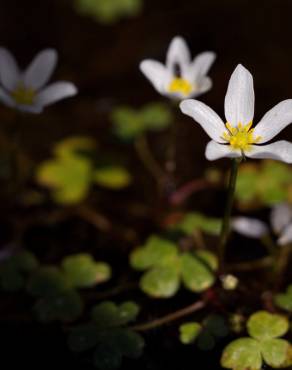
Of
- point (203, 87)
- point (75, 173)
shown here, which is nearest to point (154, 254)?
point (203, 87)

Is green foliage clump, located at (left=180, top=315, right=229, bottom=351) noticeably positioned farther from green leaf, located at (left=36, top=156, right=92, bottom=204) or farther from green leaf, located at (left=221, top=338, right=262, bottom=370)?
green leaf, located at (left=36, top=156, right=92, bottom=204)

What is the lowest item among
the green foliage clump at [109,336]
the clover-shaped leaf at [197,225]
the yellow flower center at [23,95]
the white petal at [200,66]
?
the green foliage clump at [109,336]

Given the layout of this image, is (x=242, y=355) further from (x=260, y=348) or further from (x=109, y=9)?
(x=109, y=9)

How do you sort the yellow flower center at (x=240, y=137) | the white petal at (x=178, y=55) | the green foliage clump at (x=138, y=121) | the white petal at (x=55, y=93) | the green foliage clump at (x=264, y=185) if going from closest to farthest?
the yellow flower center at (x=240, y=137)
the white petal at (x=55, y=93)
the white petal at (x=178, y=55)
the green foliage clump at (x=264, y=185)
the green foliage clump at (x=138, y=121)

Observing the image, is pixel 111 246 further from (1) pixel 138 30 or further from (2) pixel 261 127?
(1) pixel 138 30

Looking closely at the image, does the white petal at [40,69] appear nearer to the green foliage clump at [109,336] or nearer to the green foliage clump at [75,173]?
the green foliage clump at [75,173]

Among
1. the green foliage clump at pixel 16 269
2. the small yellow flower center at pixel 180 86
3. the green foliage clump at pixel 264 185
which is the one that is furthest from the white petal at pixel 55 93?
the green foliage clump at pixel 264 185

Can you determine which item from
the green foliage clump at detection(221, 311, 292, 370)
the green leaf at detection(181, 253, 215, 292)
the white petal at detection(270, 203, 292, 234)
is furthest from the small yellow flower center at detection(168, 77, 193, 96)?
the green foliage clump at detection(221, 311, 292, 370)
